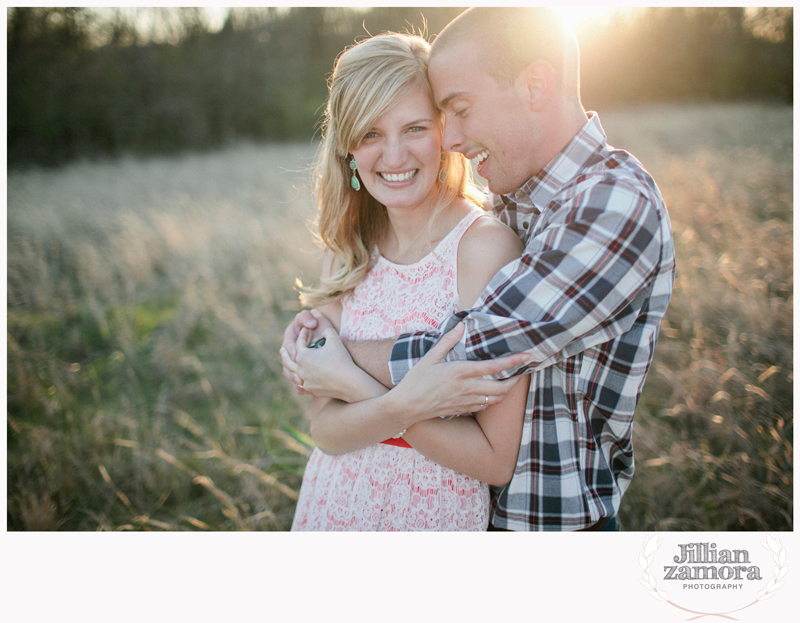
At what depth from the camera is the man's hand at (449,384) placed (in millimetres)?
1343

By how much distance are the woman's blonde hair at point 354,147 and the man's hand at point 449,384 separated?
561 millimetres

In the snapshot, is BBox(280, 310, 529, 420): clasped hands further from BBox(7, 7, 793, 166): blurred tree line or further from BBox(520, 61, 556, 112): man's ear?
BBox(7, 7, 793, 166): blurred tree line

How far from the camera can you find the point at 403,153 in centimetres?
163

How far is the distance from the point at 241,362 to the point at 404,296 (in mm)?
2825

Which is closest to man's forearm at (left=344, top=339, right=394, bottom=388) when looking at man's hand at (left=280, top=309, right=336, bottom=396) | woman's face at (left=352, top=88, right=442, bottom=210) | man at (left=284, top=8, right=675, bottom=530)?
man at (left=284, top=8, right=675, bottom=530)

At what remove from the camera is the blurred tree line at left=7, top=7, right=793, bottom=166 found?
669 centimetres

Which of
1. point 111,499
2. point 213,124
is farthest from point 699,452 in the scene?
point 213,124

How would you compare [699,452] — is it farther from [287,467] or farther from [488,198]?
[287,467]

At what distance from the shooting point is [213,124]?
14.5 metres

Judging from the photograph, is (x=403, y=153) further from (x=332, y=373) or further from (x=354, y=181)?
(x=332, y=373)

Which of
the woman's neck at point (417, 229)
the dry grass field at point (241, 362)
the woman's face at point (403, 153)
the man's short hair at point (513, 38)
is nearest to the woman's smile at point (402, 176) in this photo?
the woman's face at point (403, 153)

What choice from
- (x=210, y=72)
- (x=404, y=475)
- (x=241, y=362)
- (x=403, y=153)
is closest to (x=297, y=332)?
(x=404, y=475)

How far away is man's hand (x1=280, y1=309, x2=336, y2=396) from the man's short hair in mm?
982
